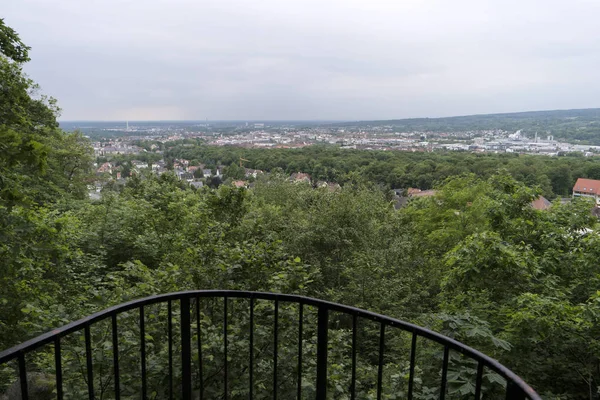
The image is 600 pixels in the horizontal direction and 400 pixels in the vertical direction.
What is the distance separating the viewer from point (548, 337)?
4.68 m

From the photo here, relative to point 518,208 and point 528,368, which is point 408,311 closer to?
Result: point 518,208

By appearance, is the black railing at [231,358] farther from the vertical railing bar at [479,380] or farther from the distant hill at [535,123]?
the distant hill at [535,123]

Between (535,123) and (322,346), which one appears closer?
(322,346)

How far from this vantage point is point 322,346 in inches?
72.6

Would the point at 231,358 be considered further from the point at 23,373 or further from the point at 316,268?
the point at 316,268

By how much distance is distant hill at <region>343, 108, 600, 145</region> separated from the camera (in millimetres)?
70625

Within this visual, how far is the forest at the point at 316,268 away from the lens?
3.47 metres

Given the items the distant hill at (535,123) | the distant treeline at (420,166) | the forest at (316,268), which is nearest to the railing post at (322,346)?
the forest at (316,268)

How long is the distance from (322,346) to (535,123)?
359 feet

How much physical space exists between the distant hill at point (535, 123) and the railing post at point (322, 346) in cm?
7499

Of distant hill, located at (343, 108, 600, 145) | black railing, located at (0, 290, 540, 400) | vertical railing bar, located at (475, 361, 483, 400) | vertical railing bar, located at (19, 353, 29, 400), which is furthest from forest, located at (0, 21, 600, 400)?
distant hill, located at (343, 108, 600, 145)

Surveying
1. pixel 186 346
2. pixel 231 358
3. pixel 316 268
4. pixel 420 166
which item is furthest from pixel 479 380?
pixel 420 166

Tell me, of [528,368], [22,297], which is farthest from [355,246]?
[22,297]

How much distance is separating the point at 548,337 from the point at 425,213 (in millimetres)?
9805
